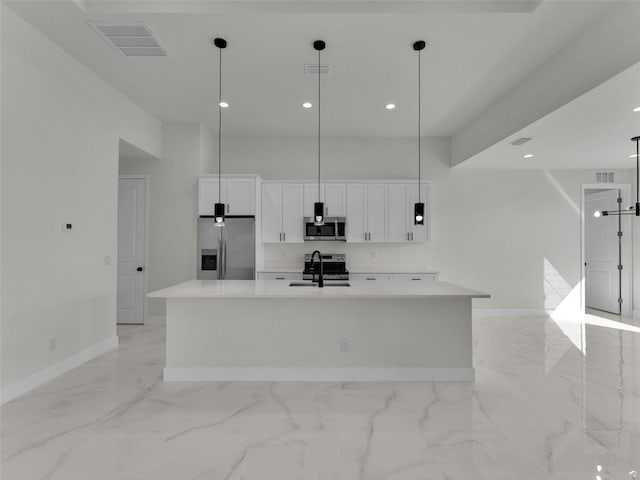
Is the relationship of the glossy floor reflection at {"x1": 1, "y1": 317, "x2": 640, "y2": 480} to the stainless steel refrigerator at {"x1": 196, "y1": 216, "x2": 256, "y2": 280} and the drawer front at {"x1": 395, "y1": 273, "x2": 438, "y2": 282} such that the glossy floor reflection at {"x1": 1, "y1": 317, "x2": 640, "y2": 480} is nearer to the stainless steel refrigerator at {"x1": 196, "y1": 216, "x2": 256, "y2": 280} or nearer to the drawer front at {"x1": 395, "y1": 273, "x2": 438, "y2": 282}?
the stainless steel refrigerator at {"x1": 196, "y1": 216, "x2": 256, "y2": 280}

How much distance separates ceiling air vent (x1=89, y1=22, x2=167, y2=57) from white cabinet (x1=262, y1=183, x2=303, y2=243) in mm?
2712

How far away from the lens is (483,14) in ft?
9.47

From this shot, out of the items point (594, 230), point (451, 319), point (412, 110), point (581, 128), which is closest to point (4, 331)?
point (451, 319)

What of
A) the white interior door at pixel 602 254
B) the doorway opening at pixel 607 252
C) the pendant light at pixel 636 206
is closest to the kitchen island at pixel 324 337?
the pendant light at pixel 636 206

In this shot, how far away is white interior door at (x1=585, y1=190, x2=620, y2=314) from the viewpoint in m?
6.48

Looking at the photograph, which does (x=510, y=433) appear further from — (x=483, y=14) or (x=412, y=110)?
(x=412, y=110)

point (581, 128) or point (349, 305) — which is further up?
point (581, 128)

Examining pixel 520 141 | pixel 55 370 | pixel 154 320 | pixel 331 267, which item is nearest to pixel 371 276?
pixel 331 267

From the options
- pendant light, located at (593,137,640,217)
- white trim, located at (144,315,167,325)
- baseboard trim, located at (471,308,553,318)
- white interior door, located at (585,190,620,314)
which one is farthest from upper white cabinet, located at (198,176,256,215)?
white interior door, located at (585,190,620,314)

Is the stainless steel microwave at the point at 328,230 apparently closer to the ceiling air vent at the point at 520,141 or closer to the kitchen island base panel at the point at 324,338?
the kitchen island base panel at the point at 324,338

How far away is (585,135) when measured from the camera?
439cm

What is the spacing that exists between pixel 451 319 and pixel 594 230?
566cm

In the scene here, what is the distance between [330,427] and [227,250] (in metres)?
3.44

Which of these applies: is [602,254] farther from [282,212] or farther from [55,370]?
[55,370]
